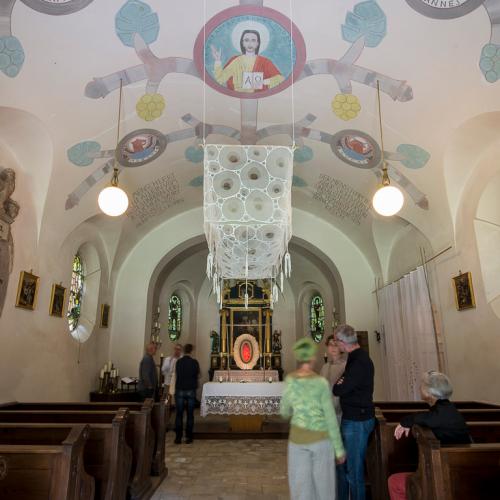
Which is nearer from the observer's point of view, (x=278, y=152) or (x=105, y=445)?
(x=105, y=445)

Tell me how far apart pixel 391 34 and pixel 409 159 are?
2202 mm

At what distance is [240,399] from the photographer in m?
7.84

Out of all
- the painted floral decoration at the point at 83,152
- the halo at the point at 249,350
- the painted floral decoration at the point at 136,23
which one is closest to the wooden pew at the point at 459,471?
the painted floral decoration at the point at 136,23

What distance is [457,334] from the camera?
258 inches

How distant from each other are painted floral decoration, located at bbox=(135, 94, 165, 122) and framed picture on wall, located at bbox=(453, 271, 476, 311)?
5348 millimetres

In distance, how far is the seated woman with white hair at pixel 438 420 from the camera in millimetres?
2908

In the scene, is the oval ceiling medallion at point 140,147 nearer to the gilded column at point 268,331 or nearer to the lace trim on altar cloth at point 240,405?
the lace trim on altar cloth at point 240,405

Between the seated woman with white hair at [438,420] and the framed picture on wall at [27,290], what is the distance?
545cm

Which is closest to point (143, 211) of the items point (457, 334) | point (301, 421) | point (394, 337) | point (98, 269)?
point (98, 269)

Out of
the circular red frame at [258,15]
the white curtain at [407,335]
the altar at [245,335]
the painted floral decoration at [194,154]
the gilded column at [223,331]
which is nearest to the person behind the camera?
the circular red frame at [258,15]

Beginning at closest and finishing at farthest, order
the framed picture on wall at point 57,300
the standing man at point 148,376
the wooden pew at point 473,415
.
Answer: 1. the wooden pew at point 473,415
2. the standing man at point 148,376
3. the framed picture on wall at point 57,300

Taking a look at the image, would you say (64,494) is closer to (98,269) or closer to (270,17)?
Answer: (270,17)

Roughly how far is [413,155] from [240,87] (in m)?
2.91

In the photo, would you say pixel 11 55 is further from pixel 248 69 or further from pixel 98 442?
pixel 98 442
